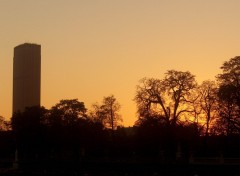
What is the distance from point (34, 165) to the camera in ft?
230

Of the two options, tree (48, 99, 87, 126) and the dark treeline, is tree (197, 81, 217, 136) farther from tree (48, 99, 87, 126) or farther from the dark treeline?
tree (48, 99, 87, 126)

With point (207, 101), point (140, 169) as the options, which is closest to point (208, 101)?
point (207, 101)

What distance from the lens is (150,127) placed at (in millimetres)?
65000

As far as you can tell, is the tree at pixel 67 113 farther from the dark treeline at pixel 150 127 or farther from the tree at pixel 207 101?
the tree at pixel 207 101

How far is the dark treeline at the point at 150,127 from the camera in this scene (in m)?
59.3

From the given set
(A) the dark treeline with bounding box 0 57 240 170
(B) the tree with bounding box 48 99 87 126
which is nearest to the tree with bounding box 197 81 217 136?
(A) the dark treeline with bounding box 0 57 240 170

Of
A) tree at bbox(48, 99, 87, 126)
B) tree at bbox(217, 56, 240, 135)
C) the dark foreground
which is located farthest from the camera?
tree at bbox(48, 99, 87, 126)

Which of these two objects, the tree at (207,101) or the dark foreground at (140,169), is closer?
the dark foreground at (140,169)

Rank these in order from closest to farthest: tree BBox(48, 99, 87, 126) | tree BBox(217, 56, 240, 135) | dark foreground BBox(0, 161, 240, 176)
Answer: dark foreground BBox(0, 161, 240, 176) → tree BBox(217, 56, 240, 135) → tree BBox(48, 99, 87, 126)

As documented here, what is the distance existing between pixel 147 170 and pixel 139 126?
1683 centimetres

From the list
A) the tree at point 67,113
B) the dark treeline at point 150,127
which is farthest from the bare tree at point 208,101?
the tree at point 67,113

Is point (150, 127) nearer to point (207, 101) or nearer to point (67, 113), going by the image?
point (207, 101)

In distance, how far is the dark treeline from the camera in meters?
59.3

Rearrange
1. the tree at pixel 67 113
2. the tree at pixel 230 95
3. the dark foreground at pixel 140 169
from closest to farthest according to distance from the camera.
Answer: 1. the dark foreground at pixel 140 169
2. the tree at pixel 230 95
3. the tree at pixel 67 113
